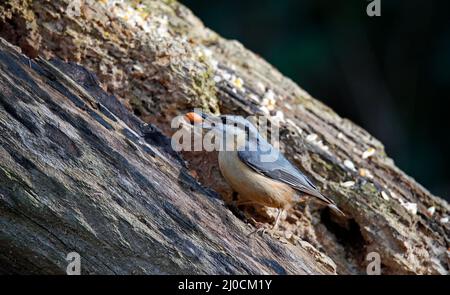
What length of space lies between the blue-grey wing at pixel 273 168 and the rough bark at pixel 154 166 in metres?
0.25

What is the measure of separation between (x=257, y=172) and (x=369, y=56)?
20.4ft

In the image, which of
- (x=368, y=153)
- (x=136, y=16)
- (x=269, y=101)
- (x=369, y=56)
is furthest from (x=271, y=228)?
(x=369, y=56)

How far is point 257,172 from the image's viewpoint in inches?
132

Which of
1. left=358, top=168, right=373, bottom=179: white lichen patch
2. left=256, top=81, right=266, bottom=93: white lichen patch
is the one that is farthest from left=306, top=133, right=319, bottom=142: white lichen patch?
left=256, top=81, right=266, bottom=93: white lichen patch

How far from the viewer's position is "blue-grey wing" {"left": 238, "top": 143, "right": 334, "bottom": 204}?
3346mm

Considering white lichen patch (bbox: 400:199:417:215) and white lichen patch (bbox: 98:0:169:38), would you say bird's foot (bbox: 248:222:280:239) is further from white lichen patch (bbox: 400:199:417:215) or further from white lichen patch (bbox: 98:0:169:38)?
white lichen patch (bbox: 98:0:169:38)

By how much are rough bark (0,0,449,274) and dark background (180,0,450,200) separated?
4.04m

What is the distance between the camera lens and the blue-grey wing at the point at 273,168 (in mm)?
3346

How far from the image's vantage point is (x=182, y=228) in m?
2.99

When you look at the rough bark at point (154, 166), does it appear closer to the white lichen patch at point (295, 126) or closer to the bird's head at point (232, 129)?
the white lichen patch at point (295, 126)

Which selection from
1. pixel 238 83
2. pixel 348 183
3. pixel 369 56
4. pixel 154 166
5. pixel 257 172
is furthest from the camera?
pixel 369 56

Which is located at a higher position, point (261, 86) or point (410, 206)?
point (261, 86)

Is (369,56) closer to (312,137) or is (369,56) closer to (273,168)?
(312,137)
